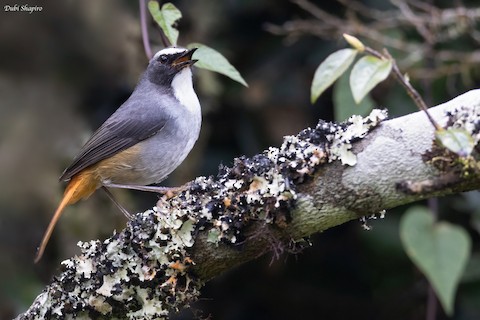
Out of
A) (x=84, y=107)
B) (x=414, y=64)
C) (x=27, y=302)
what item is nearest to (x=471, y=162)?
(x=414, y=64)

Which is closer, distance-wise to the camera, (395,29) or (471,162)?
(471,162)

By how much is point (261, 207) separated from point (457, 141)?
0.74 meters

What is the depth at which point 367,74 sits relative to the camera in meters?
2.58

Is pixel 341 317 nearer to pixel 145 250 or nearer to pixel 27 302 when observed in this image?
pixel 27 302

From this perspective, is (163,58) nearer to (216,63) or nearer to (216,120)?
(216,63)

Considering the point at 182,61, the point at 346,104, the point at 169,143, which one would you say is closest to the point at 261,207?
the point at 169,143

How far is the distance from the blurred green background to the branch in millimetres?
1995

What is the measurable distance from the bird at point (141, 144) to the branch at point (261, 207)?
89 cm

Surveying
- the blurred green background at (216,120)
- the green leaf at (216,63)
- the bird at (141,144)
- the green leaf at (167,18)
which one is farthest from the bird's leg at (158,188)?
the blurred green background at (216,120)

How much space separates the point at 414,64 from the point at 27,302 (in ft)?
8.51

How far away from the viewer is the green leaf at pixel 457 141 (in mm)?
2232

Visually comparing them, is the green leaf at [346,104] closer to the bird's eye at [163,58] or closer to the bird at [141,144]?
the bird at [141,144]

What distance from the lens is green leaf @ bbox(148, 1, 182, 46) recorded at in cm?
322

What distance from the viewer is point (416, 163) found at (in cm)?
249
